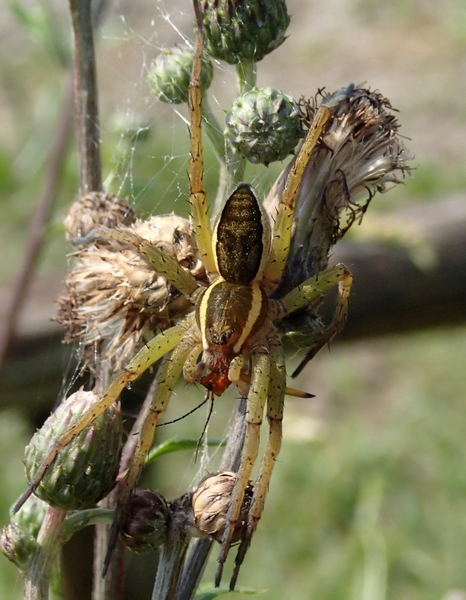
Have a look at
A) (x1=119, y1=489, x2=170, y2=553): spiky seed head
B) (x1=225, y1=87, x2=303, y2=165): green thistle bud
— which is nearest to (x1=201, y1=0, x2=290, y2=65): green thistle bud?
(x1=225, y1=87, x2=303, y2=165): green thistle bud

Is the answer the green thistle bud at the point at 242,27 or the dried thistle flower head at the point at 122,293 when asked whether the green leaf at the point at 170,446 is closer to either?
the dried thistle flower head at the point at 122,293

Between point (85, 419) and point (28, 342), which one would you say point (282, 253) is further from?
point (28, 342)

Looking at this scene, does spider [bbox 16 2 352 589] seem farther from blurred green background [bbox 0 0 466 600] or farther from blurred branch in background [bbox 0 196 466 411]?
blurred branch in background [bbox 0 196 466 411]

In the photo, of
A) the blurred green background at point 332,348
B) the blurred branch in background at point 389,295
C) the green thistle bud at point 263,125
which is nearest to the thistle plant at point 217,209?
the green thistle bud at point 263,125

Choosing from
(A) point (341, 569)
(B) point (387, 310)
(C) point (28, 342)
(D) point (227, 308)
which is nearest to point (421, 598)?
(A) point (341, 569)

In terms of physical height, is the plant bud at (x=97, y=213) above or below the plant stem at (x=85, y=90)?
below

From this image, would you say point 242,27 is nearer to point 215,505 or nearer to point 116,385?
point 116,385

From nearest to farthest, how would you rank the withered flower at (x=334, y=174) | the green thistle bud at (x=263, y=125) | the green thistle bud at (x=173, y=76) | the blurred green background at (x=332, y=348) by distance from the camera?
the green thistle bud at (x=263, y=125)
the withered flower at (x=334, y=174)
the green thistle bud at (x=173, y=76)
the blurred green background at (x=332, y=348)
